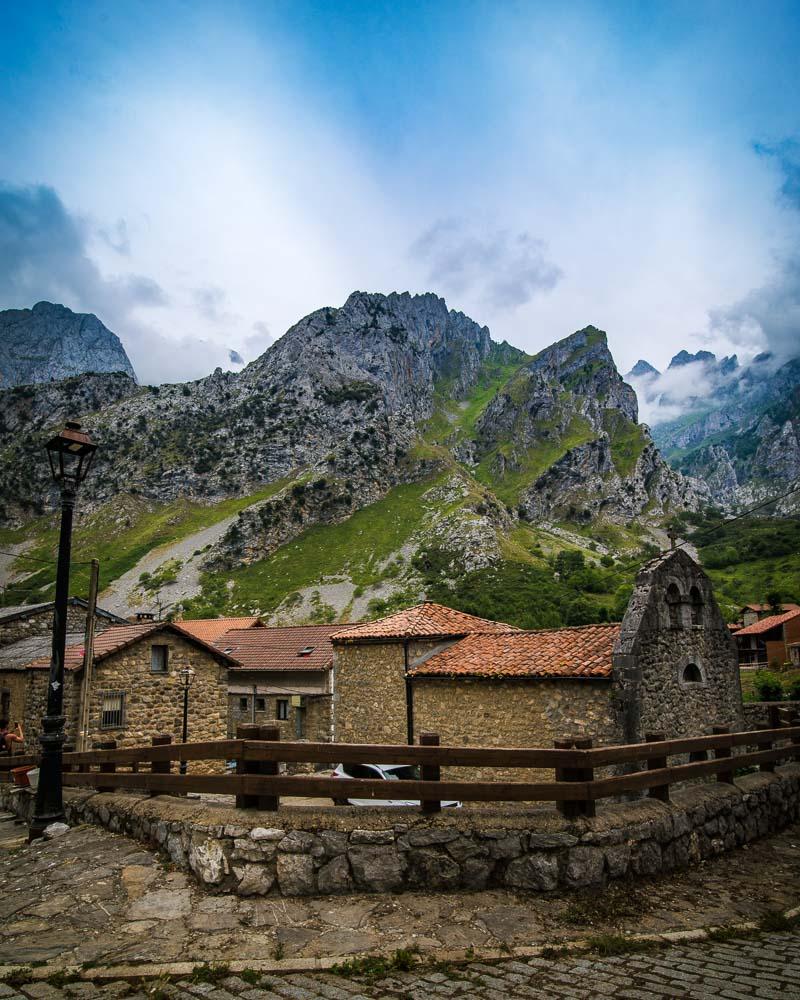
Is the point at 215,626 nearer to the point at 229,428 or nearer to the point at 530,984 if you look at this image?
the point at 530,984

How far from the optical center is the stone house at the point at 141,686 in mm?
24812

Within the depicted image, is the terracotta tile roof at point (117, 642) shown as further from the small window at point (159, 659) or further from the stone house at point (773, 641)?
the stone house at point (773, 641)

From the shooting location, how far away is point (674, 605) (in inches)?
628

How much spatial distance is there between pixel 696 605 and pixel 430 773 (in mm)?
12177

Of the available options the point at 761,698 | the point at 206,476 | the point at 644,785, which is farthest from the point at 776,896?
the point at 206,476

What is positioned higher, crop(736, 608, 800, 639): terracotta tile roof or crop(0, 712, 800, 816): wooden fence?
crop(736, 608, 800, 639): terracotta tile roof

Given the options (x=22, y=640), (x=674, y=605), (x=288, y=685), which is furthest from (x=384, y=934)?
(x=22, y=640)

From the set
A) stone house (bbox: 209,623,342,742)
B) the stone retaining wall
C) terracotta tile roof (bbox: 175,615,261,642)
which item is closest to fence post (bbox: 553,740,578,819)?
the stone retaining wall

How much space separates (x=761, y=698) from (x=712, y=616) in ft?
126

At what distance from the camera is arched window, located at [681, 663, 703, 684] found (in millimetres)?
15961

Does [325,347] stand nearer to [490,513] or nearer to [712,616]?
[490,513]

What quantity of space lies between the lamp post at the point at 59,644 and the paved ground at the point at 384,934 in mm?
2097

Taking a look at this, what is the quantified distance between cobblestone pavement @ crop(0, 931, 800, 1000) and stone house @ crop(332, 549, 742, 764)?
9227mm

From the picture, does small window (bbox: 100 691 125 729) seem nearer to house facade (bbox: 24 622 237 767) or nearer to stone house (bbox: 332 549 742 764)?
house facade (bbox: 24 622 237 767)
